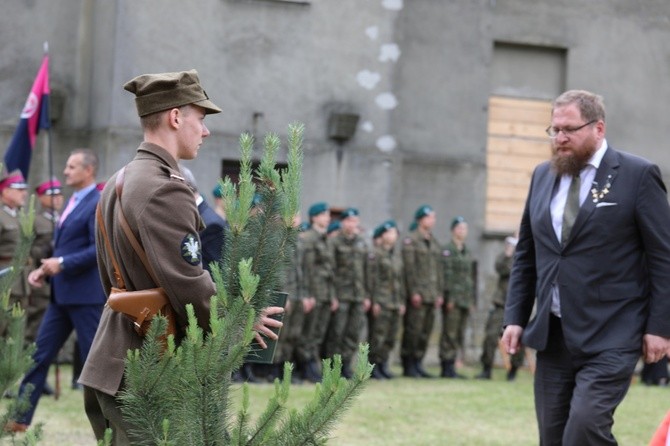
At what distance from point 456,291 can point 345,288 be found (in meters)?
2.06

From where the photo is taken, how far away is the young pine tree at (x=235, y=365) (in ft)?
12.1

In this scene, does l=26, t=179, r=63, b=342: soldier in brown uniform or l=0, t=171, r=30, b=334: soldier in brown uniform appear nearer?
l=0, t=171, r=30, b=334: soldier in brown uniform

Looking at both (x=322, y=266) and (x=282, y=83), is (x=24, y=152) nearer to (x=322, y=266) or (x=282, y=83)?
(x=322, y=266)

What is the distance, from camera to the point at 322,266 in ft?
53.0

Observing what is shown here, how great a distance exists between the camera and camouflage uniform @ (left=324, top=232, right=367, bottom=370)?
54.2 ft

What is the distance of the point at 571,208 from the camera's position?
647cm

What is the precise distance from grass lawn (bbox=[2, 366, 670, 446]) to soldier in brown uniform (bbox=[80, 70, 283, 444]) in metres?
3.67

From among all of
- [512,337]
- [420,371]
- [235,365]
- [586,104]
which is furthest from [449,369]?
[235,365]

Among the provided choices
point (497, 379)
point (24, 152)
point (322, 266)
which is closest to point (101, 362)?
point (24, 152)

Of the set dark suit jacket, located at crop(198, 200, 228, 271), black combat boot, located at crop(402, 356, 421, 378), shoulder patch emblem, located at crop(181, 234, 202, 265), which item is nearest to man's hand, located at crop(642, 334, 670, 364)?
dark suit jacket, located at crop(198, 200, 228, 271)

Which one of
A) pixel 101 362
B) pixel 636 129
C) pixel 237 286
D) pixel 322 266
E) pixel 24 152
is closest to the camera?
pixel 237 286

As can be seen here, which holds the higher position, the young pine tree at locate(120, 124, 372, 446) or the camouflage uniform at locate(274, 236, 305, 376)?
the young pine tree at locate(120, 124, 372, 446)

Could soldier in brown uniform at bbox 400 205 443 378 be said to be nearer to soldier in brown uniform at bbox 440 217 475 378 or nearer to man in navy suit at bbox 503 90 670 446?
soldier in brown uniform at bbox 440 217 475 378

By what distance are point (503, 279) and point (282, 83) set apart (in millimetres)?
3956
